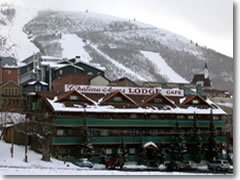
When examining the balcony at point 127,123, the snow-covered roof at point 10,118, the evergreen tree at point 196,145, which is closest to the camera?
the balcony at point 127,123

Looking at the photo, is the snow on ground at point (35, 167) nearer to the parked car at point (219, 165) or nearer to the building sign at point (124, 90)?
the parked car at point (219, 165)

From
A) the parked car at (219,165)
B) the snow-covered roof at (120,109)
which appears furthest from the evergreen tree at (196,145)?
the parked car at (219,165)

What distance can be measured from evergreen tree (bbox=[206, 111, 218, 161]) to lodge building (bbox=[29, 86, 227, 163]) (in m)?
0.47

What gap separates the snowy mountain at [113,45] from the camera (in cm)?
2272

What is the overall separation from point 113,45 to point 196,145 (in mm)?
7653

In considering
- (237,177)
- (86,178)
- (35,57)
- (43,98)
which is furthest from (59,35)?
(237,177)

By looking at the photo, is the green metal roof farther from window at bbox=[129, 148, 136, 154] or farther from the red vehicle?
window at bbox=[129, 148, 136, 154]

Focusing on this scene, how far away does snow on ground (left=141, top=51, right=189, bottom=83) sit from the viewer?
26.9 metres

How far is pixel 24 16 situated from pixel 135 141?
32.6 ft

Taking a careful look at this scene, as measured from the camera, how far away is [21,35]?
23312 mm

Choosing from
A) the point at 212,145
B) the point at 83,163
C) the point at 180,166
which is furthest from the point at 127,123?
the point at 212,145

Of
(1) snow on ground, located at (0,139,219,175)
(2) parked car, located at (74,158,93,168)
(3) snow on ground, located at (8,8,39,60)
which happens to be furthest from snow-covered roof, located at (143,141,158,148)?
(3) snow on ground, located at (8,8,39,60)

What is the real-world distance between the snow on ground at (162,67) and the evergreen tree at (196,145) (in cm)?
285

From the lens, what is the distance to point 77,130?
25891 millimetres
